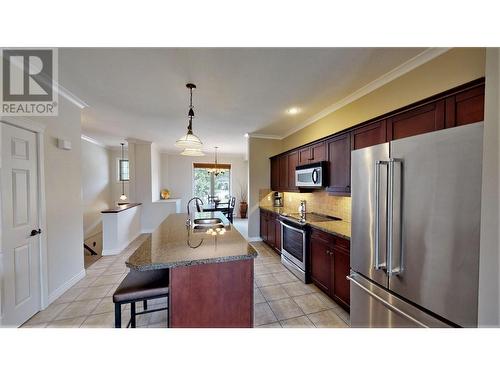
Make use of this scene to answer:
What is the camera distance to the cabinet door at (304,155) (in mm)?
3269

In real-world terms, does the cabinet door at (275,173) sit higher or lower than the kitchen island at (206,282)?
higher

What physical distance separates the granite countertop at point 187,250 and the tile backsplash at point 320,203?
1.81 m

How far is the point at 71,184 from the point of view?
8.91ft

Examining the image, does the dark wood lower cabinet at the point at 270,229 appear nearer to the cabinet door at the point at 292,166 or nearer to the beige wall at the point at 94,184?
the cabinet door at the point at 292,166

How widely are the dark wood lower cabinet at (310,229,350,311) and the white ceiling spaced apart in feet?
6.30

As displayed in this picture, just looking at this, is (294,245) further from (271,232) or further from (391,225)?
(391,225)

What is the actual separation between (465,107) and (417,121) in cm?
30

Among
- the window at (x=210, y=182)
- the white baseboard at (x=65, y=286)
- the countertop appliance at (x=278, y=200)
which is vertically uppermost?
the window at (x=210, y=182)

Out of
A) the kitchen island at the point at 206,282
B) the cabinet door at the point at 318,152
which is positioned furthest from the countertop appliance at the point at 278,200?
the kitchen island at the point at 206,282

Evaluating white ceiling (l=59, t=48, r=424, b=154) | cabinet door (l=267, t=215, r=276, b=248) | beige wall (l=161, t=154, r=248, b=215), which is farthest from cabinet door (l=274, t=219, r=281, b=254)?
beige wall (l=161, t=154, r=248, b=215)
